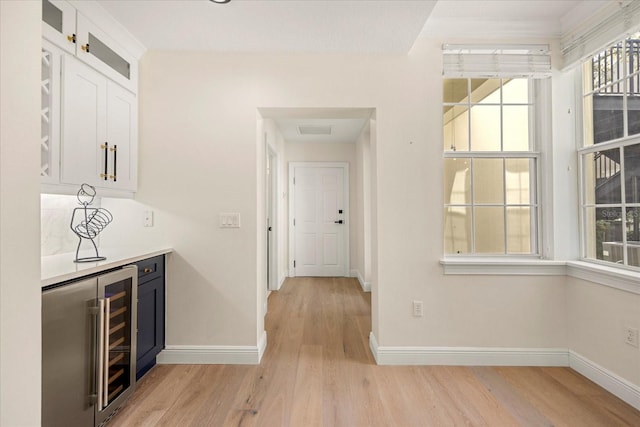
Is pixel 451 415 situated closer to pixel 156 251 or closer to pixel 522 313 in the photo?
pixel 522 313

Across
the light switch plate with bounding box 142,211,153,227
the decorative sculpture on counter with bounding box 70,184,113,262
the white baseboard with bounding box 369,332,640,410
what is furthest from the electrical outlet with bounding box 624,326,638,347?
the light switch plate with bounding box 142,211,153,227

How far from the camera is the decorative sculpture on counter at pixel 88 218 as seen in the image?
1.98 meters

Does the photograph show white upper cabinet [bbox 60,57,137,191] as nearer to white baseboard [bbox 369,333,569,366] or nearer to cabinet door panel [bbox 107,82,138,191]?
cabinet door panel [bbox 107,82,138,191]

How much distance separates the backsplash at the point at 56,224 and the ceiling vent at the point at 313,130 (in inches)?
120

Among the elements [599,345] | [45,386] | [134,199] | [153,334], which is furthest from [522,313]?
[134,199]

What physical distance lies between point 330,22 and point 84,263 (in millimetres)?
2041

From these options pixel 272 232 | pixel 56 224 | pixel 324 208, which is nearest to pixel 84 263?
pixel 56 224

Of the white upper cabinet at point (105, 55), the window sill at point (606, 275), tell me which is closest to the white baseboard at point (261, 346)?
the white upper cabinet at point (105, 55)

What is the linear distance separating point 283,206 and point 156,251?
10.6ft

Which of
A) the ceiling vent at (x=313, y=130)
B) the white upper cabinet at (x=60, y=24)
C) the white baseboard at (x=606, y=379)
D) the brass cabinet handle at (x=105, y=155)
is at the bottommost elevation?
the white baseboard at (x=606, y=379)

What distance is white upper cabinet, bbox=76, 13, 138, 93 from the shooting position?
1.98 m

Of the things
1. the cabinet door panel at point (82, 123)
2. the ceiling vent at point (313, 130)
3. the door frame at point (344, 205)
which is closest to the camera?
the cabinet door panel at point (82, 123)

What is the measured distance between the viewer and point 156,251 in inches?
94.0

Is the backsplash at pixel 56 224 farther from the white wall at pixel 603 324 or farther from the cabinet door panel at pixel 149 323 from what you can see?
the white wall at pixel 603 324
